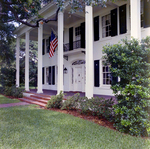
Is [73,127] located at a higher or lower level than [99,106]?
lower

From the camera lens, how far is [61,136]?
3910mm

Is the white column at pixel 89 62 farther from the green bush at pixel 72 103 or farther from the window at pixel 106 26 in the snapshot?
the window at pixel 106 26

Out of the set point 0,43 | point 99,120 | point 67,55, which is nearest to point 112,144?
point 99,120

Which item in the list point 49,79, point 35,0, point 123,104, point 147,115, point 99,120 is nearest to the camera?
point 147,115

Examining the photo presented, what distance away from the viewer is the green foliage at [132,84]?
12.8 feet

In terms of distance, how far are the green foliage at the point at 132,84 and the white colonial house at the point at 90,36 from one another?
64.0 inches

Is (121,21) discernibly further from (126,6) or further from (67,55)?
(67,55)

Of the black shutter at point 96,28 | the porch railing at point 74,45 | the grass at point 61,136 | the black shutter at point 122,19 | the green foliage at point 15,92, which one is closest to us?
the grass at point 61,136

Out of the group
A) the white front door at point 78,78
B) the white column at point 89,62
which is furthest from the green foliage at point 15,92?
the white column at point 89,62

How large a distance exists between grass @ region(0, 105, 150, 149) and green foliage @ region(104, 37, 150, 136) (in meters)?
0.36

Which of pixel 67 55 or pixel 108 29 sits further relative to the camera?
pixel 67 55

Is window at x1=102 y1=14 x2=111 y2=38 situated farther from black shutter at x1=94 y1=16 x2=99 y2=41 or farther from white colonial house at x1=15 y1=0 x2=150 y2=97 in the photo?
black shutter at x1=94 y1=16 x2=99 y2=41

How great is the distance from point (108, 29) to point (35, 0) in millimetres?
4556

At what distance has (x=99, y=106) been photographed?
5469 mm
